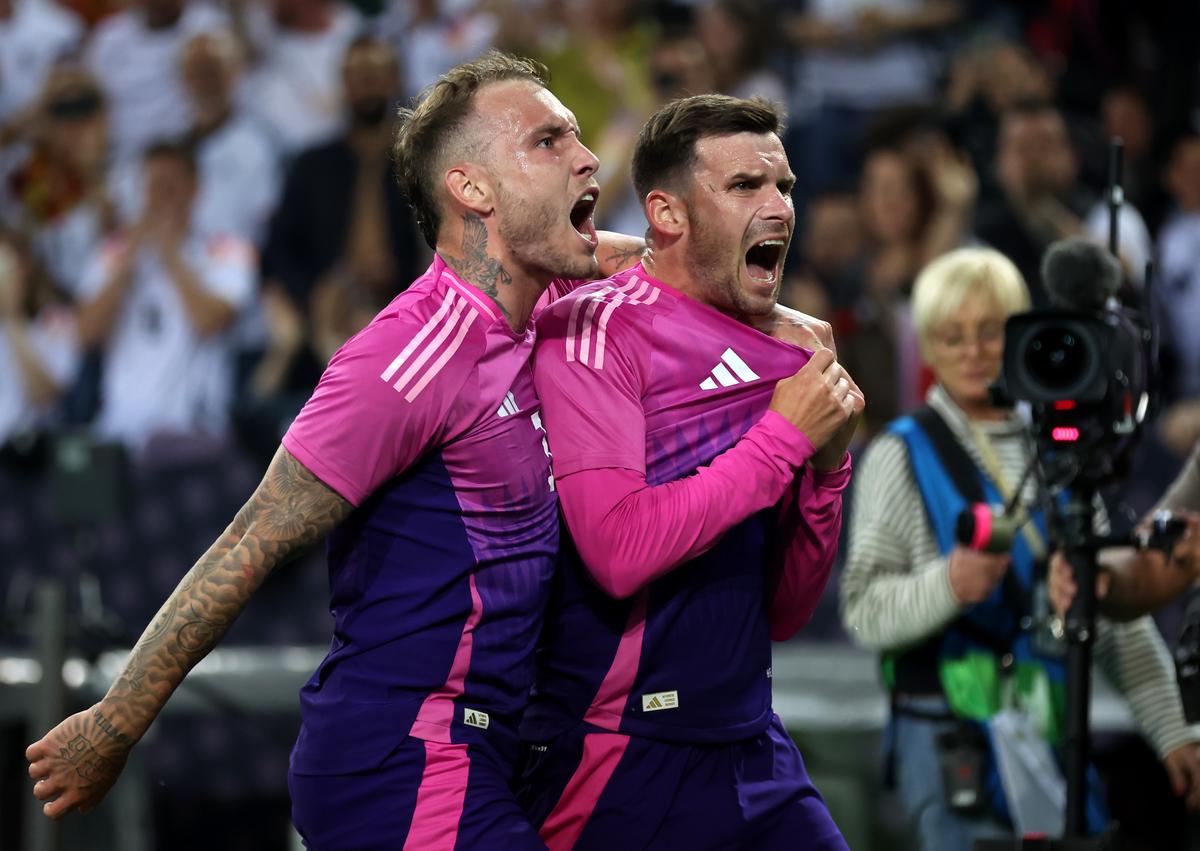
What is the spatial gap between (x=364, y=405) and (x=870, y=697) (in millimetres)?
2850

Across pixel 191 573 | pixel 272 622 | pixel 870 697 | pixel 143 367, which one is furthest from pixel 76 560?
pixel 191 573

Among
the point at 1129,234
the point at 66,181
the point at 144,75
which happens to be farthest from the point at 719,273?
the point at 66,181

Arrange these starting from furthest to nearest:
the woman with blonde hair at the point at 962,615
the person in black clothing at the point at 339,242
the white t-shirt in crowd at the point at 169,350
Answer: the white t-shirt in crowd at the point at 169,350, the person in black clothing at the point at 339,242, the woman with blonde hair at the point at 962,615

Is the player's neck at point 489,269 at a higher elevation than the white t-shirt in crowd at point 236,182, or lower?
lower

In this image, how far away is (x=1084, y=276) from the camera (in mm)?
3201

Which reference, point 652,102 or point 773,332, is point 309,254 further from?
point 773,332

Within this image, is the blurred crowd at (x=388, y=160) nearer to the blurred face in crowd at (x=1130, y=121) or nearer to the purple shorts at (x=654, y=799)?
the blurred face in crowd at (x=1130, y=121)

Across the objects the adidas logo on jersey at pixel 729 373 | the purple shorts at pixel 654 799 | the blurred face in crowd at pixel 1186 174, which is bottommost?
the purple shorts at pixel 654 799

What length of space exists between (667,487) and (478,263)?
474 mm

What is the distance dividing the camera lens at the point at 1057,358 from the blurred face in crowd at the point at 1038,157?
274cm

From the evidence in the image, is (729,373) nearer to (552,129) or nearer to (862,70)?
(552,129)

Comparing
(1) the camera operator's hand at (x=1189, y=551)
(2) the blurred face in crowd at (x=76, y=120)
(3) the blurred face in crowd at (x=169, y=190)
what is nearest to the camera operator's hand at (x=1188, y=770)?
(1) the camera operator's hand at (x=1189, y=551)

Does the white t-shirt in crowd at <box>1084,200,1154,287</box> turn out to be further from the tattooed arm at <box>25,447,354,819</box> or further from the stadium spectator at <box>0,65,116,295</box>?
the stadium spectator at <box>0,65,116,295</box>

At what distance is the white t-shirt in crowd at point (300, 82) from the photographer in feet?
22.9
